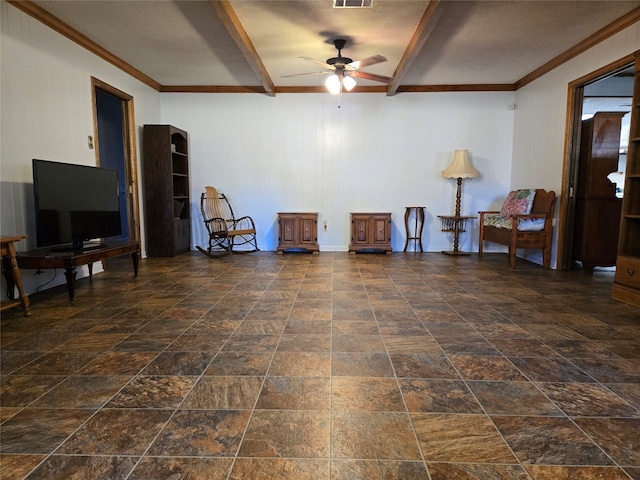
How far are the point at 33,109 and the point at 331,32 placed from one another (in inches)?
115

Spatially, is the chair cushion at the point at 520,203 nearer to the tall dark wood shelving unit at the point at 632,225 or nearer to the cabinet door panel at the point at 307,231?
the tall dark wood shelving unit at the point at 632,225

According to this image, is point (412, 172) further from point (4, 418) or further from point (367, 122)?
point (4, 418)

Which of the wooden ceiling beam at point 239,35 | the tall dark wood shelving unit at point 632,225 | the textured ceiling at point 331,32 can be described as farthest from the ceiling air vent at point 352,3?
the tall dark wood shelving unit at point 632,225

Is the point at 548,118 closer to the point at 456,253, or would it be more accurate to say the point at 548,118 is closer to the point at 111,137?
the point at 456,253

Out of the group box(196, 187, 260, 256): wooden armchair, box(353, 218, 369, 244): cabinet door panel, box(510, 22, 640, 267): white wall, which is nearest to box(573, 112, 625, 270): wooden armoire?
box(510, 22, 640, 267): white wall

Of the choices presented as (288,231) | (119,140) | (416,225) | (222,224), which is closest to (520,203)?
(416,225)

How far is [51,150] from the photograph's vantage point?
3.48 metres

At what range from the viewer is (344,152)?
589 cm

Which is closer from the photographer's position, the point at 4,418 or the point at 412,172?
the point at 4,418

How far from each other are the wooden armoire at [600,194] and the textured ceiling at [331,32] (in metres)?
1.05

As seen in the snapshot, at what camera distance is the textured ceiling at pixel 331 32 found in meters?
3.20

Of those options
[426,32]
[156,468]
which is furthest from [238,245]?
[156,468]

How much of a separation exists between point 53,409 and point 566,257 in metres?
5.13

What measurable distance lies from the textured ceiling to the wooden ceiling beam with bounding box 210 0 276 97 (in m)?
0.01
